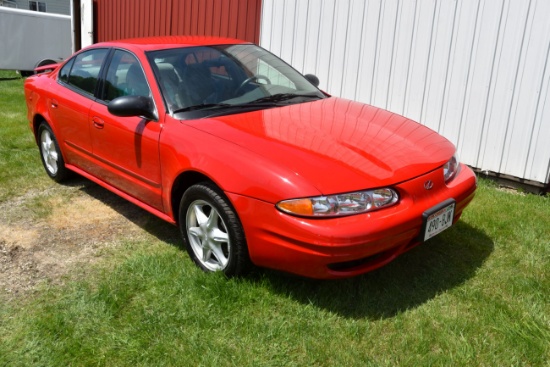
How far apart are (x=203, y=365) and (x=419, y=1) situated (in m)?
4.45

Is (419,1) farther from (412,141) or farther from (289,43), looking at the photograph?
(412,141)

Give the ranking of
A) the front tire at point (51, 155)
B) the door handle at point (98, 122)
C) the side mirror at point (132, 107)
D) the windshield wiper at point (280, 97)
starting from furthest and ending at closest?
the front tire at point (51, 155) → the door handle at point (98, 122) → the windshield wiper at point (280, 97) → the side mirror at point (132, 107)

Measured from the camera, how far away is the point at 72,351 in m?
2.89

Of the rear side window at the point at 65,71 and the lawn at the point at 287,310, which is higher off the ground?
the rear side window at the point at 65,71

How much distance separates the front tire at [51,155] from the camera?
531cm

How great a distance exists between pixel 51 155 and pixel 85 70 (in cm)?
114

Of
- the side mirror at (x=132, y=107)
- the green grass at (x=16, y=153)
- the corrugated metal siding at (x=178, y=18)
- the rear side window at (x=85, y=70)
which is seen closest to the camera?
the side mirror at (x=132, y=107)

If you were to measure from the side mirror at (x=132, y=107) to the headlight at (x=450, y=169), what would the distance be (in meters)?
2.00

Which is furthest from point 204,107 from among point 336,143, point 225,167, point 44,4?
point 44,4

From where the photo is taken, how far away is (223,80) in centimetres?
406

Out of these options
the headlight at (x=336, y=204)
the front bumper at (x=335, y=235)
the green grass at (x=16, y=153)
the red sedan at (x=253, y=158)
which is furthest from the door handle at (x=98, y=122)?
the headlight at (x=336, y=204)

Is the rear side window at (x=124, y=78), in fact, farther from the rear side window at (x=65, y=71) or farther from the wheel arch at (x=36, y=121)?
the wheel arch at (x=36, y=121)

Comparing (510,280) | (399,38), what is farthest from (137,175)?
(399,38)

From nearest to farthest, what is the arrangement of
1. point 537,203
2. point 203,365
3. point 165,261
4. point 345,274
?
point 203,365
point 345,274
point 165,261
point 537,203
